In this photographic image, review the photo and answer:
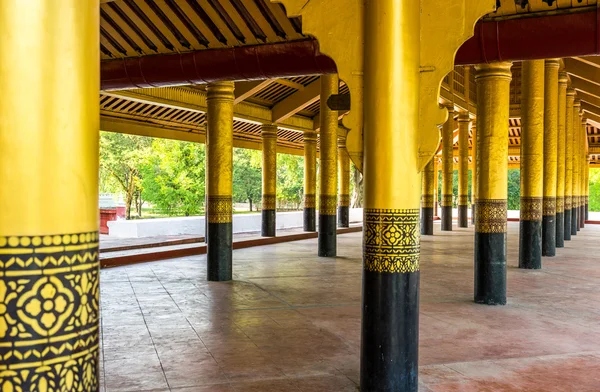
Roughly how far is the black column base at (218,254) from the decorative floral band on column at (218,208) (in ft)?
0.32

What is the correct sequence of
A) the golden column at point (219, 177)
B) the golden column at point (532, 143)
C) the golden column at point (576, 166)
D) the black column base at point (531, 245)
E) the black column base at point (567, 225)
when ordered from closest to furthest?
the golden column at point (219, 177)
the golden column at point (532, 143)
the black column base at point (531, 245)
the black column base at point (567, 225)
the golden column at point (576, 166)

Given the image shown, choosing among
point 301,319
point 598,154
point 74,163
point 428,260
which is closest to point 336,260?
point 428,260

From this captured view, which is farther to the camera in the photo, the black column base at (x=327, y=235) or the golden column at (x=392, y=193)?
the black column base at (x=327, y=235)

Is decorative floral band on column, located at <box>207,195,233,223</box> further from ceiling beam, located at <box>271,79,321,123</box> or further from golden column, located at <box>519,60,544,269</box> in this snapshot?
ceiling beam, located at <box>271,79,321,123</box>

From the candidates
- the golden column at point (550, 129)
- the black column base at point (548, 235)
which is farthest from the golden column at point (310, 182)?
the golden column at point (550, 129)

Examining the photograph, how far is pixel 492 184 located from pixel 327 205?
634cm

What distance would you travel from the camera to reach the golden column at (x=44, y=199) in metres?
2.28

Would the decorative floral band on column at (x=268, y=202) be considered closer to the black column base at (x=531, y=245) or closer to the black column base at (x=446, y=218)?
the black column base at (x=446, y=218)

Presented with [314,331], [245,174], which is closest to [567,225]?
[314,331]

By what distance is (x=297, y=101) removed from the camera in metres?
19.0

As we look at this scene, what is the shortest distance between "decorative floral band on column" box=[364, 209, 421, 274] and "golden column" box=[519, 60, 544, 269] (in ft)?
26.1

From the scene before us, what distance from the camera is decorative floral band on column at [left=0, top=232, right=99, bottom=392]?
2258mm

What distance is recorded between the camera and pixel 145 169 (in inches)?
1046

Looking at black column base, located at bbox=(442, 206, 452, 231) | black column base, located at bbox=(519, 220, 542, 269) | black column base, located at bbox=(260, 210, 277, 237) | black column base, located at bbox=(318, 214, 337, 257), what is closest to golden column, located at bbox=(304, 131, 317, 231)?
black column base, located at bbox=(260, 210, 277, 237)
